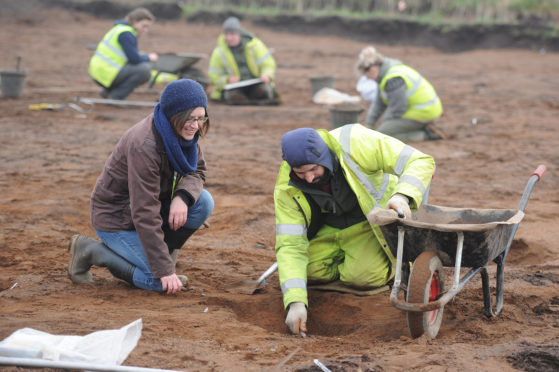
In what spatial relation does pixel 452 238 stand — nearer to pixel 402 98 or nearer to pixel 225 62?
pixel 402 98

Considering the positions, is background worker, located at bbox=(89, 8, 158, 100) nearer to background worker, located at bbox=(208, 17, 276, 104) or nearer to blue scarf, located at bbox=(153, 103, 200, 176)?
background worker, located at bbox=(208, 17, 276, 104)

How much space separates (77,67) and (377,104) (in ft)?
27.6

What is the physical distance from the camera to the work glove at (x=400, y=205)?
340cm

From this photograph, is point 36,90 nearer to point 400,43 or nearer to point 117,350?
point 117,350

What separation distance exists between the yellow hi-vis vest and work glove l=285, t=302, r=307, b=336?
15.9ft

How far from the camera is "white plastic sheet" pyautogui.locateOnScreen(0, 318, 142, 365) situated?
276 centimetres

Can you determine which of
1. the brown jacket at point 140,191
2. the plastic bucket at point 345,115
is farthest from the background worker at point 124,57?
the brown jacket at point 140,191

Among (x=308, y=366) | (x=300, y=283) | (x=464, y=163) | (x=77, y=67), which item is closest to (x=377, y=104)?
(x=464, y=163)

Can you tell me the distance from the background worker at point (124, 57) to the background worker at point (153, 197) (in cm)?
A: 581

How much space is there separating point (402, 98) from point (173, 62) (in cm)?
415

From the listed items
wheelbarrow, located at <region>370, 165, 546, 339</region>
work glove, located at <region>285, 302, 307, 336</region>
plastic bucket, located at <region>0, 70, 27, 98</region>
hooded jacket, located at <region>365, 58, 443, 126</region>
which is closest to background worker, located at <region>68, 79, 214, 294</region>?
work glove, located at <region>285, 302, 307, 336</region>

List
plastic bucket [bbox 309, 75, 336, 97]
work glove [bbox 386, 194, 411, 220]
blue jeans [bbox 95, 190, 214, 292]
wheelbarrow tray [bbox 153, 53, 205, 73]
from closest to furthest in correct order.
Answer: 1. work glove [bbox 386, 194, 411, 220]
2. blue jeans [bbox 95, 190, 214, 292]
3. wheelbarrow tray [bbox 153, 53, 205, 73]
4. plastic bucket [bbox 309, 75, 336, 97]

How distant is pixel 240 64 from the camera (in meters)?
11.0

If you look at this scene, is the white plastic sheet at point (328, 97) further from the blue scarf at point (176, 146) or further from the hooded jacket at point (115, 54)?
the blue scarf at point (176, 146)
